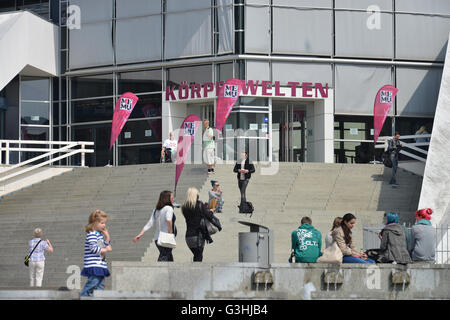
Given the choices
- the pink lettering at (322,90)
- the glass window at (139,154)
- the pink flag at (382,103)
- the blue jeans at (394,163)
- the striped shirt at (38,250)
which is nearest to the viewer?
the striped shirt at (38,250)

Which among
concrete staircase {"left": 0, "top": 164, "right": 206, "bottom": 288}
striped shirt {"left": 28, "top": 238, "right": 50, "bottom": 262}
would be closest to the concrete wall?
striped shirt {"left": 28, "top": 238, "right": 50, "bottom": 262}

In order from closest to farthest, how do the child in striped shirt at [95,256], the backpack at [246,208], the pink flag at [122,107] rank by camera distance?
the child in striped shirt at [95,256], the backpack at [246,208], the pink flag at [122,107]

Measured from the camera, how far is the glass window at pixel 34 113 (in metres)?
36.5

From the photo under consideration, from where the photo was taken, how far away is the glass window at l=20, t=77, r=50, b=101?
3672 cm

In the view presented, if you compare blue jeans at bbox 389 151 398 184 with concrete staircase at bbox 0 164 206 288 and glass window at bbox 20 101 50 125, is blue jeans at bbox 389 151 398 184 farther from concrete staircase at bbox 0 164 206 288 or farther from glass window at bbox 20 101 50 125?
glass window at bbox 20 101 50 125

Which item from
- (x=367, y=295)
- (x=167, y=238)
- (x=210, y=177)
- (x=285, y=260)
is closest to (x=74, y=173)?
(x=210, y=177)

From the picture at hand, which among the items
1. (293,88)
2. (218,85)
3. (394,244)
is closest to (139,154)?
(218,85)

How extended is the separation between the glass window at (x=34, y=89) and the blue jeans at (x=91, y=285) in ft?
83.4

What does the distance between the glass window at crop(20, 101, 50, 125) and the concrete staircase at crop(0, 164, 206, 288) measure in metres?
7.57

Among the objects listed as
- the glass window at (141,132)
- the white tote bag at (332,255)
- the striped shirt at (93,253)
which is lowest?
the white tote bag at (332,255)

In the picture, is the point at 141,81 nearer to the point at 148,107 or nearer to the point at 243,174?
the point at 148,107

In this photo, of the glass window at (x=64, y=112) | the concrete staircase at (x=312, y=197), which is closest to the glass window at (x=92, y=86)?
the glass window at (x=64, y=112)

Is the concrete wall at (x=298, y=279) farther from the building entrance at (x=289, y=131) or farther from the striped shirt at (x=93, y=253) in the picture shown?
the building entrance at (x=289, y=131)

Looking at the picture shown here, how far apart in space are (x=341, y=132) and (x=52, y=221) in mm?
14464
